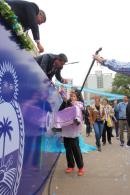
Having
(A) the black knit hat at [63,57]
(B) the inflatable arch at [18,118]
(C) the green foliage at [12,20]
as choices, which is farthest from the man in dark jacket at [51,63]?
(C) the green foliage at [12,20]

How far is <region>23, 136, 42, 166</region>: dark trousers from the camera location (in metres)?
3.32

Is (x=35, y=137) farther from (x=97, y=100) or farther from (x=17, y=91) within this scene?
(x=97, y=100)

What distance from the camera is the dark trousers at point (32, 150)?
10.9 ft

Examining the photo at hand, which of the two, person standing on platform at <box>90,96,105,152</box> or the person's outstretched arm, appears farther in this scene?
person standing on platform at <box>90,96,105,152</box>

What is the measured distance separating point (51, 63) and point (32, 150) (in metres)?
2.46

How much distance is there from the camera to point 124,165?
8.88 meters

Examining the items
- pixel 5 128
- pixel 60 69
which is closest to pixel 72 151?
pixel 60 69

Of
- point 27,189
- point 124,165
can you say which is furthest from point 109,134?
point 27,189

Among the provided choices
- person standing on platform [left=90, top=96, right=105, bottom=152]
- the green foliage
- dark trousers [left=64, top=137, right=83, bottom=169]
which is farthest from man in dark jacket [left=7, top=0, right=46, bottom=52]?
person standing on platform [left=90, top=96, right=105, bottom=152]

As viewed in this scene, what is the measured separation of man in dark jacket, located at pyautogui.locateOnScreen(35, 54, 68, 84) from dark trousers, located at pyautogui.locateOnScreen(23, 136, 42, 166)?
5.56ft

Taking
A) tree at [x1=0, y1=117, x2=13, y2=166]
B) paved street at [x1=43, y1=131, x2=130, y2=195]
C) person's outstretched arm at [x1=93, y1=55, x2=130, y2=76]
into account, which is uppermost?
person's outstretched arm at [x1=93, y1=55, x2=130, y2=76]

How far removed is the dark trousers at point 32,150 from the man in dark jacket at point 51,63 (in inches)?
66.7

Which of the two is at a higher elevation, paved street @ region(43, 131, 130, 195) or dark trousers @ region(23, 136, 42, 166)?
dark trousers @ region(23, 136, 42, 166)

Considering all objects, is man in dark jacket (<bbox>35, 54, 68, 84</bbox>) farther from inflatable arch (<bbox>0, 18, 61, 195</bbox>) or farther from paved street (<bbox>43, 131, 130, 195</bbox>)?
paved street (<bbox>43, 131, 130, 195</bbox>)
